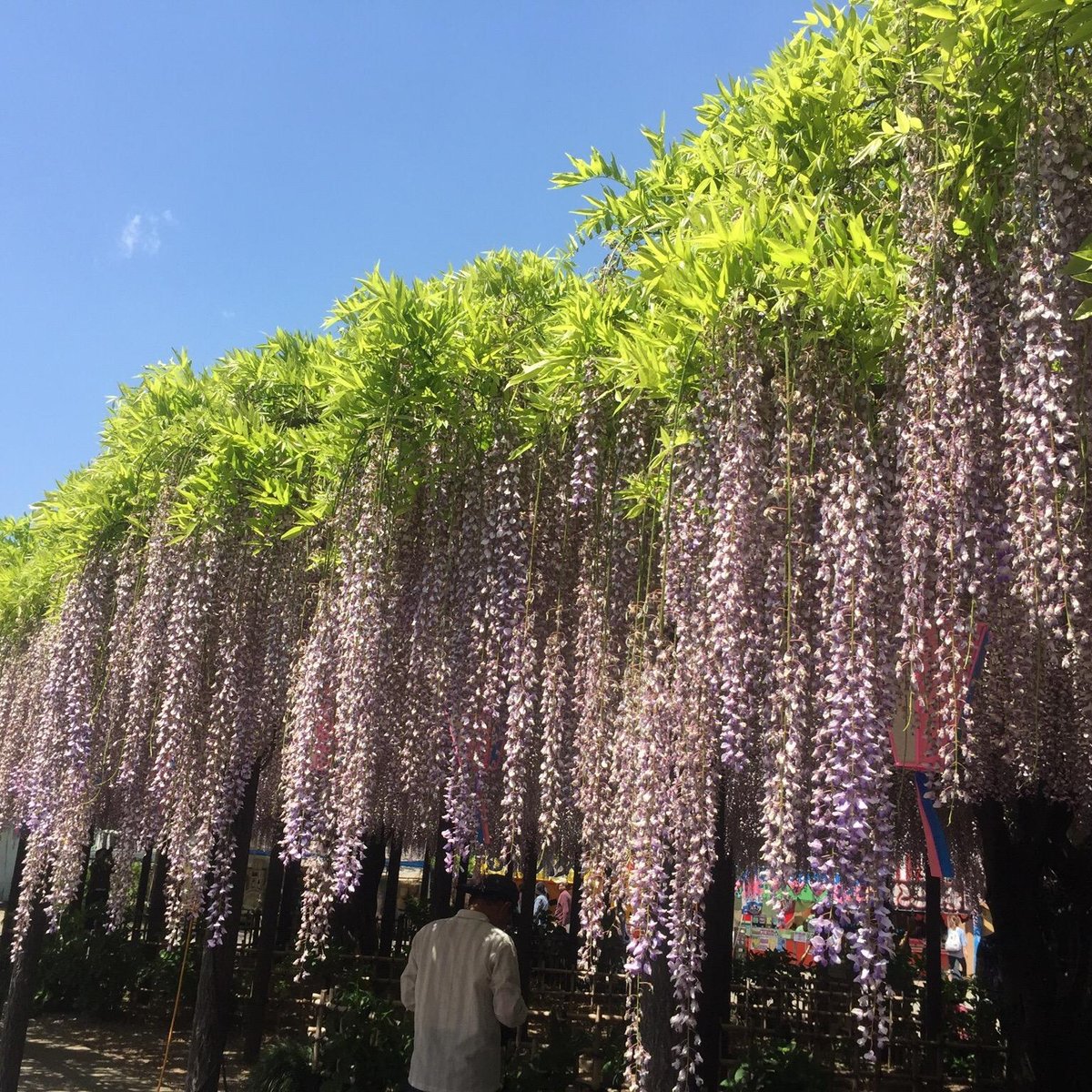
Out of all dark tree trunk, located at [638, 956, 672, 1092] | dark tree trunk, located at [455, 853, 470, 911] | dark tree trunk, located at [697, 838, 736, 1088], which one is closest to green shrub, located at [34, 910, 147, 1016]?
dark tree trunk, located at [455, 853, 470, 911]

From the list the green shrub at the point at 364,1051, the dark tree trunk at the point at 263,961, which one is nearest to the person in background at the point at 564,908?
the dark tree trunk at the point at 263,961

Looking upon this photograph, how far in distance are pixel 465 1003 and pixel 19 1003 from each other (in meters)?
6.00

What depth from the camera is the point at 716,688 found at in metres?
3.87

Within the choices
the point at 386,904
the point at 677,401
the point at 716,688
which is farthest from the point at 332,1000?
the point at 386,904

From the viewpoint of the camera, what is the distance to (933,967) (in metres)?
10.4

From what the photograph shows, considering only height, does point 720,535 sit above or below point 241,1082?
above

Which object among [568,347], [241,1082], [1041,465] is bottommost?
[241,1082]

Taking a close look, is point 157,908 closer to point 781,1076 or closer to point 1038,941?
point 781,1076

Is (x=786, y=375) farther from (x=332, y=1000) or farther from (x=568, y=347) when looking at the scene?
(x=332, y=1000)

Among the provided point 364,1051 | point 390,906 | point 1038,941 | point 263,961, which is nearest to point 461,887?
point 364,1051

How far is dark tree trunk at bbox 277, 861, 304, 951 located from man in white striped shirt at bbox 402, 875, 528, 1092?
34.7 feet

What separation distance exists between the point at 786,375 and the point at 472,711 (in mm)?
2520

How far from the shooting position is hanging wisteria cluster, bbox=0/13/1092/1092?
316 cm

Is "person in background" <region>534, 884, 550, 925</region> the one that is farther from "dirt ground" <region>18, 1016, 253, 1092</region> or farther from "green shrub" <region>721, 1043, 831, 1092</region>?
"green shrub" <region>721, 1043, 831, 1092</region>
